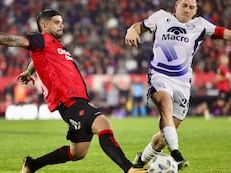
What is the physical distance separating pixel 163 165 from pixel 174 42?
80.6 inches

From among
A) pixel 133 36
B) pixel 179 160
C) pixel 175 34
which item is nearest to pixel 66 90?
pixel 133 36

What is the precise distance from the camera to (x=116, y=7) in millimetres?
32906

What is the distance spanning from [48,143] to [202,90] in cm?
1317

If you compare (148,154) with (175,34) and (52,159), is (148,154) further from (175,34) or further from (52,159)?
(175,34)

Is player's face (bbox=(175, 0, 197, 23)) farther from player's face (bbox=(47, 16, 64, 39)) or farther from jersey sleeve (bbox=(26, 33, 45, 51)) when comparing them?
jersey sleeve (bbox=(26, 33, 45, 51))

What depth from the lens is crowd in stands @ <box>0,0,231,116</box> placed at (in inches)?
1091

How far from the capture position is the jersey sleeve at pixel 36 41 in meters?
7.61

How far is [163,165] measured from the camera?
748cm

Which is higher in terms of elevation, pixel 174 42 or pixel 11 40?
pixel 11 40

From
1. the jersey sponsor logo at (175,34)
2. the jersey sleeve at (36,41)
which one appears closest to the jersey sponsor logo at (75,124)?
the jersey sleeve at (36,41)

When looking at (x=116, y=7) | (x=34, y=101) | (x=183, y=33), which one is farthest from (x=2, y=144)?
(x=116, y=7)

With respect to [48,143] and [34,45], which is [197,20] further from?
[48,143]

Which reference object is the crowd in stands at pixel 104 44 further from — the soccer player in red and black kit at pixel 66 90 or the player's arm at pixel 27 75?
the soccer player in red and black kit at pixel 66 90

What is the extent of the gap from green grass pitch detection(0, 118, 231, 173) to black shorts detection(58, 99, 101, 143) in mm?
1831
